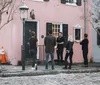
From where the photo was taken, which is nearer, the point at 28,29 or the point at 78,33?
the point at 28,29


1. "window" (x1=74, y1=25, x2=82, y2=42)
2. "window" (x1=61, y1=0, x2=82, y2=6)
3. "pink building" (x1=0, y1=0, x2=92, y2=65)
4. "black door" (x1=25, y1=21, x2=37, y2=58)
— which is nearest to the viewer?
"pink building" (x1=0, y1=0, x2=92, y2=65)

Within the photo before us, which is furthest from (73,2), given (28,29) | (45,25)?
(28,29)

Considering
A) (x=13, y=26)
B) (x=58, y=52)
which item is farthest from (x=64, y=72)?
(x=13, y=26)

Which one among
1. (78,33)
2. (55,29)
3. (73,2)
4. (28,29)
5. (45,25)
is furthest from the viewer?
(78,33)

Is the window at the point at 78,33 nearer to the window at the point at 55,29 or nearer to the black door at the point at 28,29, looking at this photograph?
the window at the point at 55,29

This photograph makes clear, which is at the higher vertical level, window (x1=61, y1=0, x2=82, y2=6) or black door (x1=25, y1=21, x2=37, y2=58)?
window (x1=61, y1=0, x2=82, y2=6)

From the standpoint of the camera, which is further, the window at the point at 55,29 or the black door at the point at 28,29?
the window at the point at 55,29

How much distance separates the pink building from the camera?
22.0m

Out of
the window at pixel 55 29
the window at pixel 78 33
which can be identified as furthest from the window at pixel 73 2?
the window at pixel 55 29

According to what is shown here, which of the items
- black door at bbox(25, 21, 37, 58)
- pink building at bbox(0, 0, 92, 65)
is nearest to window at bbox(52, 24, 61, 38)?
pink building at bbox(0, 0, 92, 65)

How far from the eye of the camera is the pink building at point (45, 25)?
→ 22.0 meters

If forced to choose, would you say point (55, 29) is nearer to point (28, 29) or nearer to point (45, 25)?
point (45, 25)

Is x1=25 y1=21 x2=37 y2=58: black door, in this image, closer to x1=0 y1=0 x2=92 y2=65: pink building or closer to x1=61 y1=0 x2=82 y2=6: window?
x1=0 y1=0 x2=92 y2=65: pink building

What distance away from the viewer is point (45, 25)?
23453 mm
